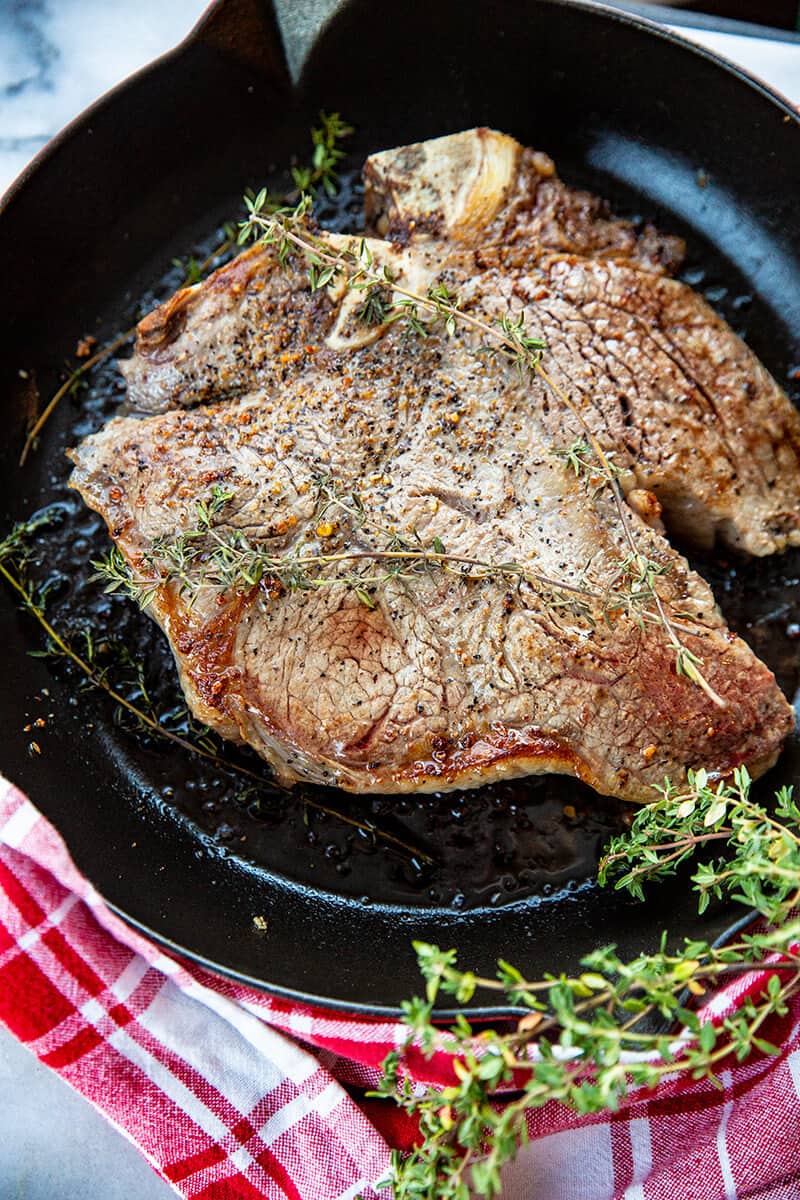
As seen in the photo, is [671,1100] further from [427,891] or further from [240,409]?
[240,409]

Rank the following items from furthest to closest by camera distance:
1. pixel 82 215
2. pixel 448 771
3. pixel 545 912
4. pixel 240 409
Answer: pixel 82 215
pixel 545 912
pixel 240 409
pixel 448 771

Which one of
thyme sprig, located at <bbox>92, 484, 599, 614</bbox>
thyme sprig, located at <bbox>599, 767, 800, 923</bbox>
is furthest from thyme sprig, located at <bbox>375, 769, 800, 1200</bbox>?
thyme sprig, located at <bbox>92, 484, 599, 614</bbox>

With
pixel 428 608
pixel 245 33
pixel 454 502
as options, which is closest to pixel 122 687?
pixel 428 608

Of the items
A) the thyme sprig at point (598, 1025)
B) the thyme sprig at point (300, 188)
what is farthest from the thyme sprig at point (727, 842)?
the thyme sprig at point (300, 188)

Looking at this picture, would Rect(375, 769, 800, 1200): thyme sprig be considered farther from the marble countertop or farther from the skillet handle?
the skillet handle

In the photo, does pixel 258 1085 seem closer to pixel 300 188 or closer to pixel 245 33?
pixel 300 188

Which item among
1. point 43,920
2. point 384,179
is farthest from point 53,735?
point 384,179
